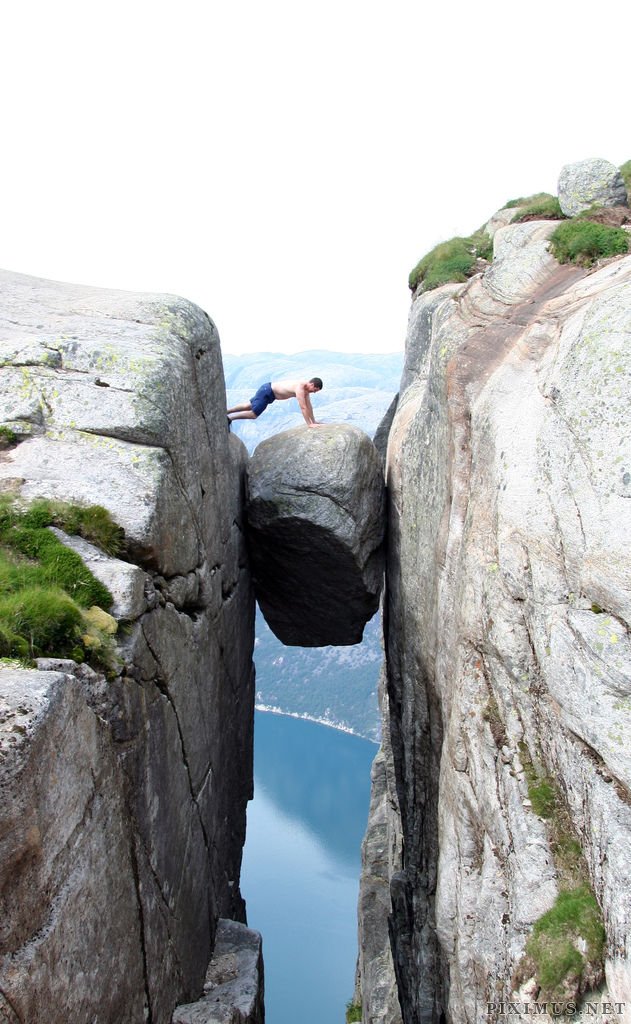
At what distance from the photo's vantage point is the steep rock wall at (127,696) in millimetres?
5652

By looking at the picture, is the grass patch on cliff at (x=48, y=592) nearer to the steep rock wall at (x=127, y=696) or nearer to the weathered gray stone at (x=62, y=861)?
the steep rock wall at (x=127, y=696)

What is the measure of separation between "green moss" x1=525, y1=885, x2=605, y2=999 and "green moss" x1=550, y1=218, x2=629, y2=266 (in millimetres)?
8032

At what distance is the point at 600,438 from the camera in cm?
763

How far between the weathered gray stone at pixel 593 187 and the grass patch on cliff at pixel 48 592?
10.1 m

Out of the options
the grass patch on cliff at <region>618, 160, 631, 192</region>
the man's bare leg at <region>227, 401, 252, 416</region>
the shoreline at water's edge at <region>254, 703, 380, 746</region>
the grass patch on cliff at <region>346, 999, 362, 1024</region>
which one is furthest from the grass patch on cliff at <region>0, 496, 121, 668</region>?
the shoreline at water's edge at <region>254, 703, 380, 746</region>

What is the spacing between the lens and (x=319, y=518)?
45.8 feet

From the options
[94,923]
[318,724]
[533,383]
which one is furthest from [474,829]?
[318,724]

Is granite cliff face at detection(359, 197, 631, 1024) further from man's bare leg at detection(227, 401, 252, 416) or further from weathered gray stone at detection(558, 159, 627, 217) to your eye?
man's bare leg at detection(227, 401, 252, 416)

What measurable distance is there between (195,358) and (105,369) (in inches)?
73.8

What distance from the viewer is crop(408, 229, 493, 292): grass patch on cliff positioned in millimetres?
17859

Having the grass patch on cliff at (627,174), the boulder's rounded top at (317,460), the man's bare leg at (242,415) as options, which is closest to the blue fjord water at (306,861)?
the boulder's rounded top at (317,460)

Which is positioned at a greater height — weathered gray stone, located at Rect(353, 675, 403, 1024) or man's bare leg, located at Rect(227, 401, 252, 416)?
man's bare leg, located at Rect(227, 401, 252, 416)

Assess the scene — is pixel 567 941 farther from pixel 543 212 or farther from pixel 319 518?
pixel 543 212

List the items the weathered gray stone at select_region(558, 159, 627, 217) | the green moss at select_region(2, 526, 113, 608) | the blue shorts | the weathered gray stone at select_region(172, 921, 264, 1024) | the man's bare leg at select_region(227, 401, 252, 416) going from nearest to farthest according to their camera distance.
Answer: the green moss at select_region(2, 526, 113, 608) → the weathered gray stone at select_region(172, 921, 264, 1024) → the weathered gray stone at select_region(558, 159, 627, 217) → the man's bare leg at select_region(227, 401, 252, 416) → the blue shorts
